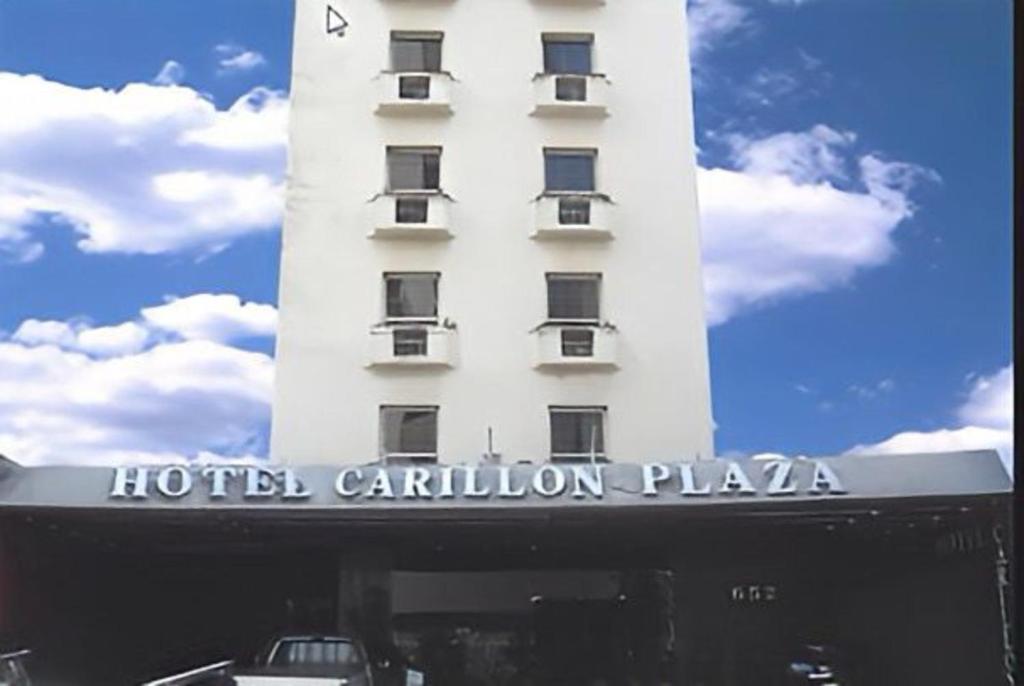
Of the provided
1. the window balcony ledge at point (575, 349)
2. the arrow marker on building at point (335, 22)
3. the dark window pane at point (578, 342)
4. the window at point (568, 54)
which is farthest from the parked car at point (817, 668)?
the arrow marker on building at point (335, 22)

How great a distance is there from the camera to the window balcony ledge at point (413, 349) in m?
6.17

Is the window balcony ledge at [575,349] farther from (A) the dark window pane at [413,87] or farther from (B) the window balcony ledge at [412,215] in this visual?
(A) the dark window pane at [413,87]

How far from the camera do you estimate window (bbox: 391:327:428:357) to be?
6.19 m

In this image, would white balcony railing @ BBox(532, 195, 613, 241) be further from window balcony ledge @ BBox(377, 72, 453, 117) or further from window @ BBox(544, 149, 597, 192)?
window balcony ledge @ BBox(377, 72, 453, 117)

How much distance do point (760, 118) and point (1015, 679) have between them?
145 inches

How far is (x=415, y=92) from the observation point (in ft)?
21.5

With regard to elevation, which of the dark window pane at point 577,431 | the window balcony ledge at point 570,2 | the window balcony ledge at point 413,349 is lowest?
the dark window pane at point 577,431

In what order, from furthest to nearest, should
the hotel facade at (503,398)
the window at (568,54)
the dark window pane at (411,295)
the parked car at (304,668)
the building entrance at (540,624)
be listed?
the window at (568,54), the dark window pane at (411,295), the building entrance at (540,624), the hotel facade at (503,398), the parked car at (304,668)

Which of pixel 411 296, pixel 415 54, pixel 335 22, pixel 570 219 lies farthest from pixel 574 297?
pixel 335 22

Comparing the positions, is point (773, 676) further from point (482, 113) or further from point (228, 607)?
point (482, 113)

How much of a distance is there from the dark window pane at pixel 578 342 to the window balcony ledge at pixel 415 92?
158 cm

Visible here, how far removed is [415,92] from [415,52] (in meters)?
0.33

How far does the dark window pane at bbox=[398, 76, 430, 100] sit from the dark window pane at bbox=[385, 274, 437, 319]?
3.61ft

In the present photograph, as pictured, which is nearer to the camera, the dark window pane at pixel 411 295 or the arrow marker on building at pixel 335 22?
the dark window pane at pixel 411 295
